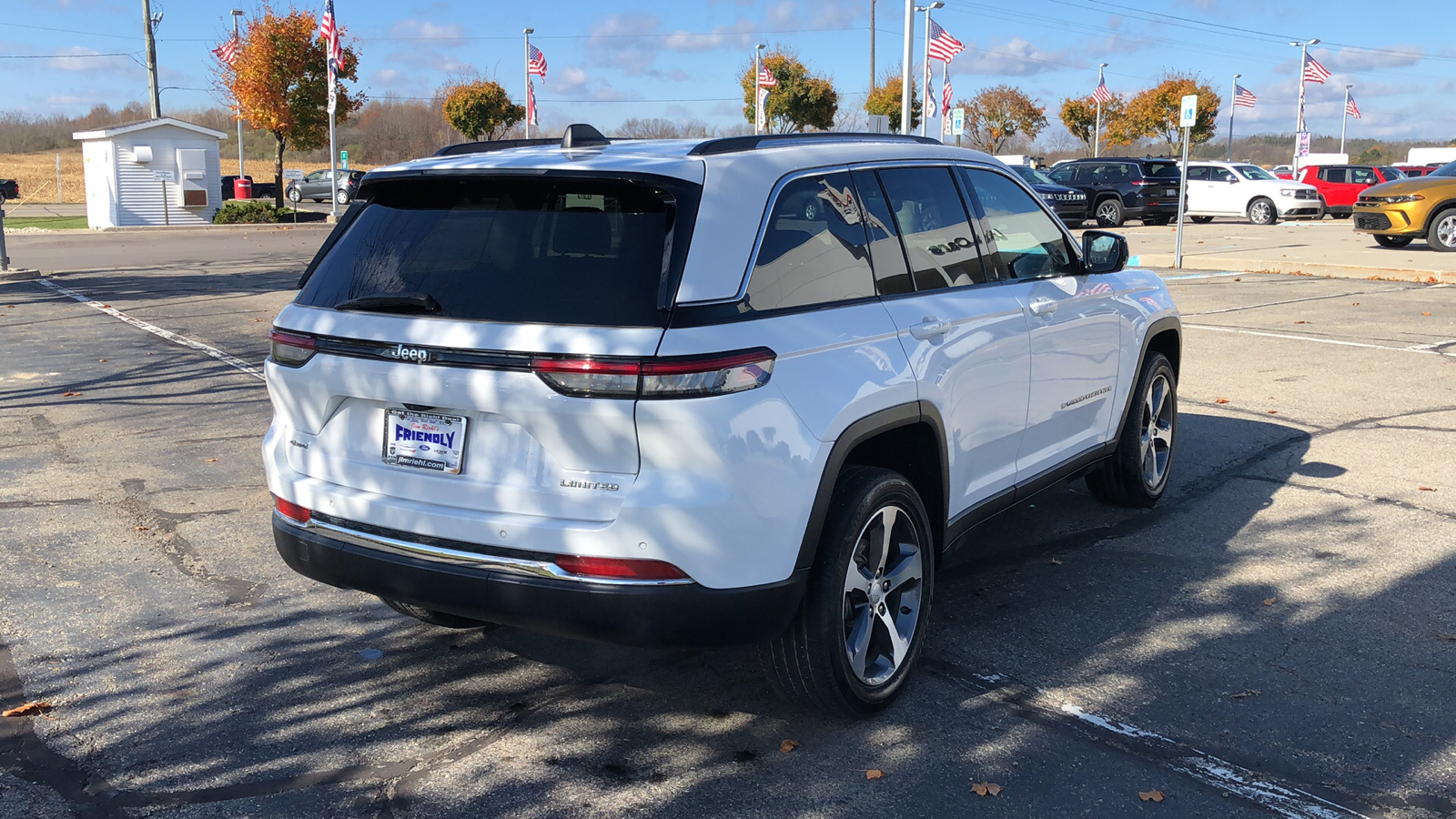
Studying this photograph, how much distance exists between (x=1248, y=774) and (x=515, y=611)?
215cm

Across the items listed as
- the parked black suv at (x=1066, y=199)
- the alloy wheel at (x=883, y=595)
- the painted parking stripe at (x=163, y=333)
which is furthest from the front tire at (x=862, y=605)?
the parked black suv at (x=1066, y=199)

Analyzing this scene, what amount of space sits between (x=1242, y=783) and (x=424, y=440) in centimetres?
253

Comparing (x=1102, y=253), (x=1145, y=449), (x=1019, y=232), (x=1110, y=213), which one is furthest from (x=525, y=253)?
(x=1110, y=213)

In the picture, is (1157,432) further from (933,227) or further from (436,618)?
(436,618)

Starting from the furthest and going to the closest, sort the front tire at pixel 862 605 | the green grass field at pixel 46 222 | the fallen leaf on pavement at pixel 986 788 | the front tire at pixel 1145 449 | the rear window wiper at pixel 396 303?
the green grass field at pixel 46 222, the front tire at pixel 1145 449, the front tire at pixel 862 605, the rear window wiper at pixel 396 303, the fallen leaf on pavement at pixel 986 788

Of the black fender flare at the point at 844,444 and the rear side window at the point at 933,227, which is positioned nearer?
the black fender flare at the point at 844,444

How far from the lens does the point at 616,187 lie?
345 cm

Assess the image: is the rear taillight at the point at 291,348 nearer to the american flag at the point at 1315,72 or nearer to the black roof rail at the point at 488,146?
the black roof rail at the point at 488,146

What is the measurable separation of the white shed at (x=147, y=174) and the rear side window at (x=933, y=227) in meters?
32.0

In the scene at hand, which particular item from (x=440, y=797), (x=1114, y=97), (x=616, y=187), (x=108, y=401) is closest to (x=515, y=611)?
(x=440, y=797)

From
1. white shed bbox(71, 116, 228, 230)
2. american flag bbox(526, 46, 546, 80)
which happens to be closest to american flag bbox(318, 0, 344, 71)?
white shed bbox(71, 116, 228, 230)

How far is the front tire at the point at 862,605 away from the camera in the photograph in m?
3.63

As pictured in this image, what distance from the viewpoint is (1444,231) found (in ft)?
72.8

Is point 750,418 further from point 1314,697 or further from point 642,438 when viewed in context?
point 1314,697
